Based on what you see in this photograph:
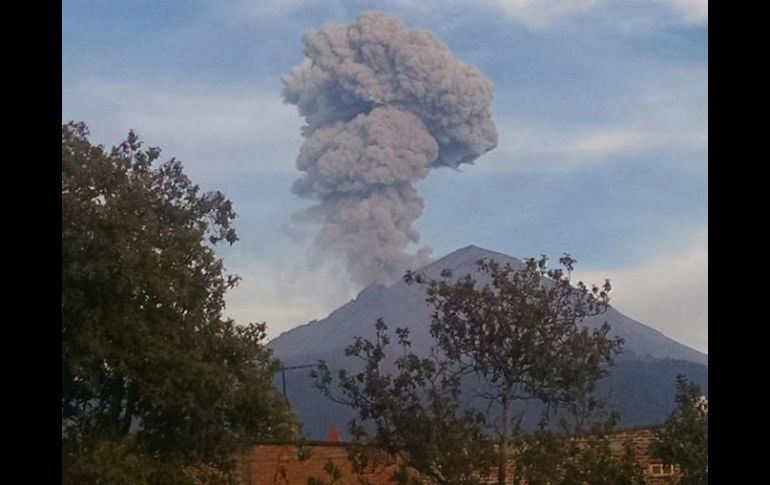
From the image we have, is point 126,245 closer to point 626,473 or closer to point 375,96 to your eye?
point 375,96

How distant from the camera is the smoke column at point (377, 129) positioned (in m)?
3.15

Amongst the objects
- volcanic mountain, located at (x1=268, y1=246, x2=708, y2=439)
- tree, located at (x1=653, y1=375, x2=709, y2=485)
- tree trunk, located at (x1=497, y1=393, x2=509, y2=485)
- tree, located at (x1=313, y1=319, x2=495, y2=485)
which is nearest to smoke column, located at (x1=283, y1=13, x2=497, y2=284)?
volcanic mountain, located at (x1=268, y1=246, x2=708, y2=439)

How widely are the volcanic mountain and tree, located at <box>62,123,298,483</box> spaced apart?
8 centimetres

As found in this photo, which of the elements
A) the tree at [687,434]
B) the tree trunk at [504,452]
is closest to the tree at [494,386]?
the tree trunk at [504,452]

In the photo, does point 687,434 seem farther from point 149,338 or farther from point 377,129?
point 149,338

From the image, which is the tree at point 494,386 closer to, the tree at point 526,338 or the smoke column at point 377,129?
the tree at point 526,338

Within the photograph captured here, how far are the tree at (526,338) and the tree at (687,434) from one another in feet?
0.68

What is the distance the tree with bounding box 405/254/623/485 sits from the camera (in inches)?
125

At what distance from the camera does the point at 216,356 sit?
10.7ft

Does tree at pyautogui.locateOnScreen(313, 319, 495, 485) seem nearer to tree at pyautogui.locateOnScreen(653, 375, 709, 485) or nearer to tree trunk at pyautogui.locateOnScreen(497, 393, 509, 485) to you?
tree trunk at pyautogui.locateOnScreen(497, 393, 509, 485)

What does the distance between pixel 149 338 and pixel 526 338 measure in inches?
42.3

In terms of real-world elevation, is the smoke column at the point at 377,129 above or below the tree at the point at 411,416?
above

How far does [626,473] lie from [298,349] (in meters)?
0.99
